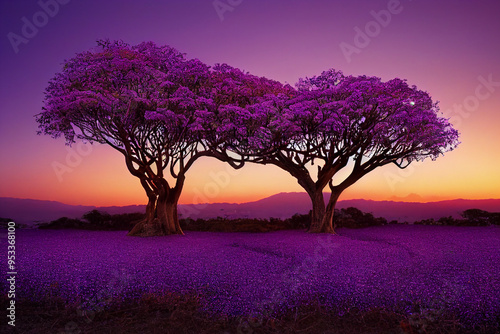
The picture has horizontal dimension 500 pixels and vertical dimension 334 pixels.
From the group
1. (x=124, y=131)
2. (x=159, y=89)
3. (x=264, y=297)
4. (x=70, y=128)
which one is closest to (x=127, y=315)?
(x=264, y=297)

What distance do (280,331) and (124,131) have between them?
15.8 metres

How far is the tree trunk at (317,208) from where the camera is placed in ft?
76.1

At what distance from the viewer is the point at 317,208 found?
23.6 m

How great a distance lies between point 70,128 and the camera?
21656 mm

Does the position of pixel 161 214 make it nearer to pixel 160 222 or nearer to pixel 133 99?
pixel 160 222

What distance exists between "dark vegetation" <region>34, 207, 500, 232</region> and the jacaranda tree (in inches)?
160

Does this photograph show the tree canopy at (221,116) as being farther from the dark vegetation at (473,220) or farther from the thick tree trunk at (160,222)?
the dark vegetation at (473,220)

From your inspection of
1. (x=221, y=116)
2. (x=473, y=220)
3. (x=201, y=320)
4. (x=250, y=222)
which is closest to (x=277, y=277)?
(x=201, y=320)

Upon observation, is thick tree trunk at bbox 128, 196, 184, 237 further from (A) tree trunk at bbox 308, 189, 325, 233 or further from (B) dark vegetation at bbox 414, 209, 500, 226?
(B) dark vegetation at bbox 414, 209, 500, 226

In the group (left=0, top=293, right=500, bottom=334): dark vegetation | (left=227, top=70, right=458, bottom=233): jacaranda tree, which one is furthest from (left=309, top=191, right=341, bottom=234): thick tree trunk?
(left=0, top=293, right=500, bottom=334): dark vegetation

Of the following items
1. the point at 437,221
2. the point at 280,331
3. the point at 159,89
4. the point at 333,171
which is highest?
the point at 159,89

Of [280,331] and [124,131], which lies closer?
[280,331]

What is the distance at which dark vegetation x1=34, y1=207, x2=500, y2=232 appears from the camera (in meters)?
25.6

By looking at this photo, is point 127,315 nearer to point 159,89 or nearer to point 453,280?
point 453,280
